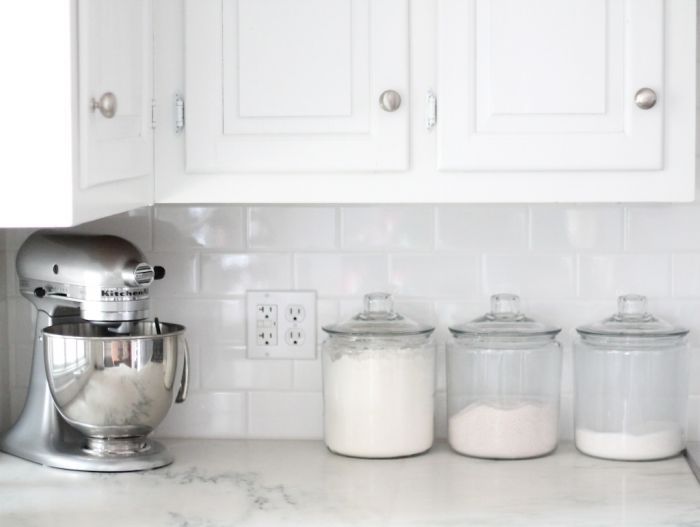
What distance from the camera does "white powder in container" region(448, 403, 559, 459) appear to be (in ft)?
6.75

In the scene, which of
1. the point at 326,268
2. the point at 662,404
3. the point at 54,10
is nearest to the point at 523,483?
the point at 662,404

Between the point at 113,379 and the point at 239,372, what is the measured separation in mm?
358

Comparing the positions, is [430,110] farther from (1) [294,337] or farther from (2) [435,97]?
(1) [294,337]

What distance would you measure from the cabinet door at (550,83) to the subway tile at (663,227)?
1.10 feet

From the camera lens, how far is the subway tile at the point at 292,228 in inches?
87.3

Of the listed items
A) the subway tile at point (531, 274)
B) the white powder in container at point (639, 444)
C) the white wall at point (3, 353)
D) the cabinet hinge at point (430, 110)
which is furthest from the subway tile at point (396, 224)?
the white wall at point (3, 353)

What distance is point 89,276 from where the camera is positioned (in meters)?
1.95

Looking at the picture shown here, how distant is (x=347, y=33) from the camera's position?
186 centimetres

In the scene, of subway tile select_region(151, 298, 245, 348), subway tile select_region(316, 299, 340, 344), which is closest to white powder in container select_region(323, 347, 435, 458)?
subway tile select_region(316, 299, 340, 344)

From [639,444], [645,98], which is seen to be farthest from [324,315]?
[645,98]

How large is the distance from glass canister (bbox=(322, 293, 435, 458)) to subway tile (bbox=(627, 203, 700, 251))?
0.44 metres

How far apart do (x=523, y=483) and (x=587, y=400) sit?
24 centimetres

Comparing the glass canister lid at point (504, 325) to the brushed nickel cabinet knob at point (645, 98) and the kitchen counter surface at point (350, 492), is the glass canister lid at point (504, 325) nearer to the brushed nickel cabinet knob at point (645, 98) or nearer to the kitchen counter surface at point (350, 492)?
the kitchen counter surface at point (350, 492)

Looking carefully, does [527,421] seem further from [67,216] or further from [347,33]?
[67,216]
